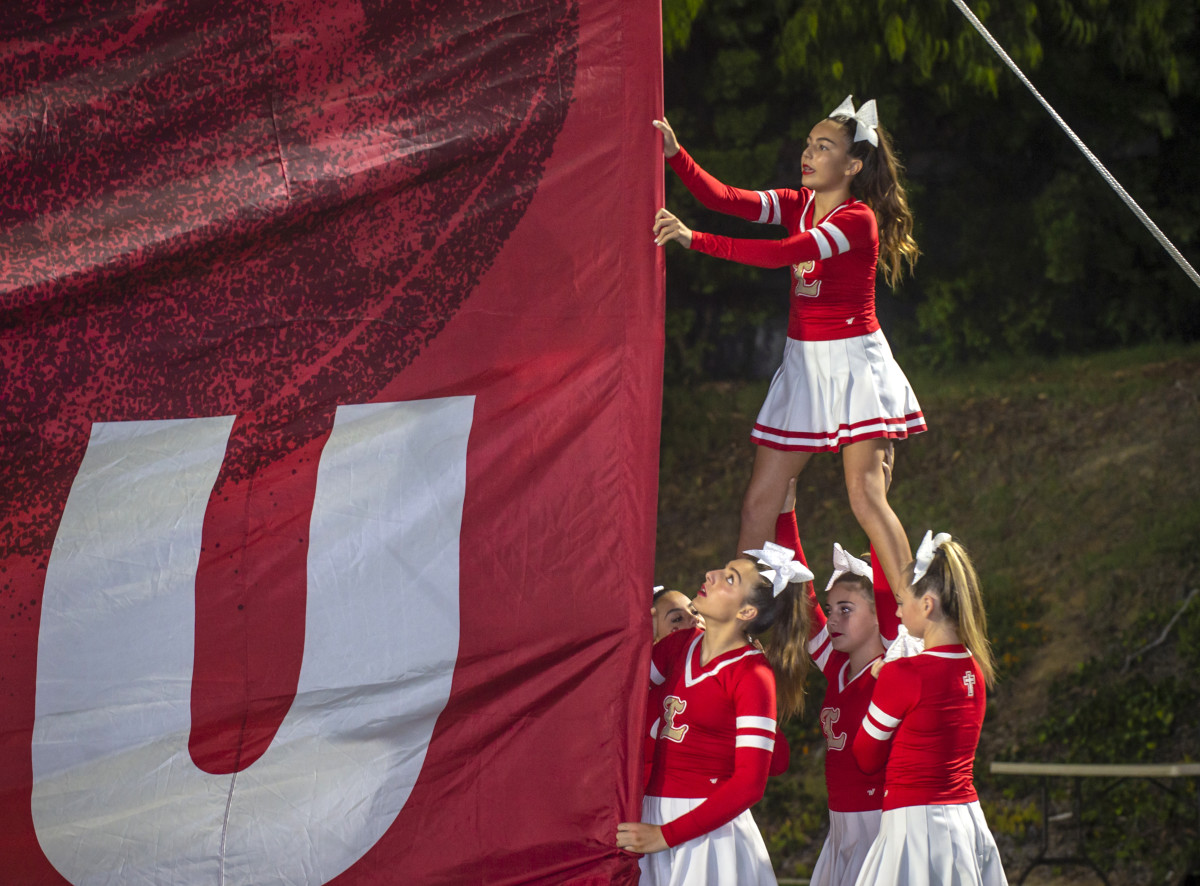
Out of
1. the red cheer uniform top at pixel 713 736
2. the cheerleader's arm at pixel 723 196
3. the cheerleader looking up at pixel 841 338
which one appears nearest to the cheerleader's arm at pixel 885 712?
the red cheer uniform top at pixel 713 736

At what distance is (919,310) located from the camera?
10.1 meters

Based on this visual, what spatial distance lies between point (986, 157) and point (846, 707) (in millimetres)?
8075

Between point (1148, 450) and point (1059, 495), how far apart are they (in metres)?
0.73

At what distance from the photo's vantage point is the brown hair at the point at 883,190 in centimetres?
310

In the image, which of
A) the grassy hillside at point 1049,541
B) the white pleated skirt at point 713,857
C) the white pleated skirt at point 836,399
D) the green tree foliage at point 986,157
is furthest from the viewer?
the green tree foliage at point 986,157

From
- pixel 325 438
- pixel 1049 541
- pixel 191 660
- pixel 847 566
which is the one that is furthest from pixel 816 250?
pixel 1049 541

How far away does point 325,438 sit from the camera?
2.40m

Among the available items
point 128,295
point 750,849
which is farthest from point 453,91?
point 750,849

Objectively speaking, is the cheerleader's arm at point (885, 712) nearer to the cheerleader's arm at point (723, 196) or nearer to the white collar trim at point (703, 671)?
the white collar trim at point (703, 671)

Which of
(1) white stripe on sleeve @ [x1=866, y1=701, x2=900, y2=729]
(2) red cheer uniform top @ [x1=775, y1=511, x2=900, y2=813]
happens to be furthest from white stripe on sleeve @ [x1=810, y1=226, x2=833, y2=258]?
(1) white stripe on sleeve @ [x1=866, y1=701, x2=900, y2=729]

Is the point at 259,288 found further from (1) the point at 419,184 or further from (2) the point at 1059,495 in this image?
(2) the point at 1059,495

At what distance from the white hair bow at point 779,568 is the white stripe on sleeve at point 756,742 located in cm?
37

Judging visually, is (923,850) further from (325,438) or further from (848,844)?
(325,438)

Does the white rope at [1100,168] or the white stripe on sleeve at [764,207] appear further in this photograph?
the white stripe on sleeve at [764,207]
